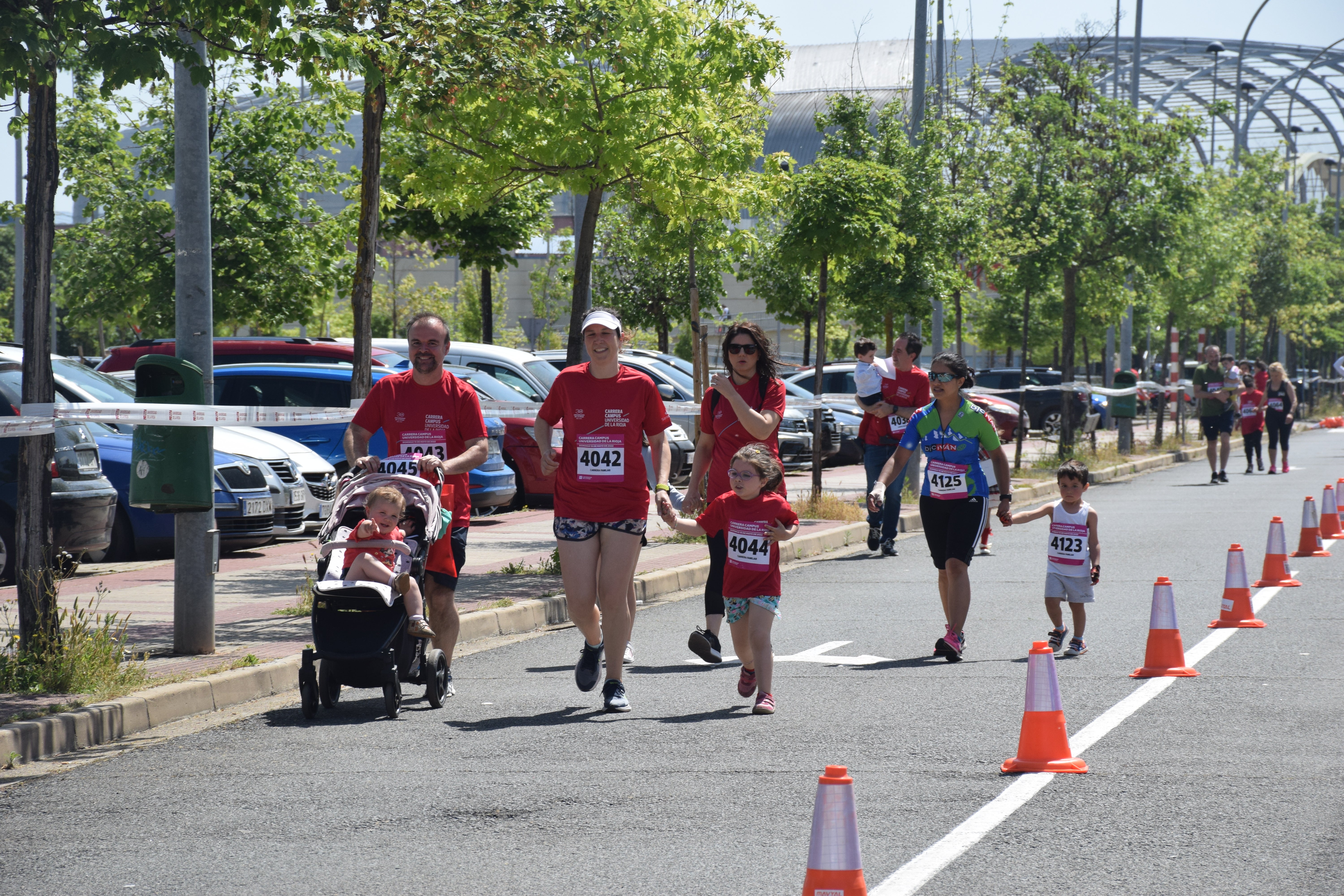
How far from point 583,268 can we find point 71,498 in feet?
14.9

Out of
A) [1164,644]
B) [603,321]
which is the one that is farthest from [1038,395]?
[603,321]

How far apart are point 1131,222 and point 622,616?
20935 millimetres

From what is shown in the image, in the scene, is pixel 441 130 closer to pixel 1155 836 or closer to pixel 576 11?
pixel 576 11

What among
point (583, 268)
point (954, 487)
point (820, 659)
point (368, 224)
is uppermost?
point (368, 224)

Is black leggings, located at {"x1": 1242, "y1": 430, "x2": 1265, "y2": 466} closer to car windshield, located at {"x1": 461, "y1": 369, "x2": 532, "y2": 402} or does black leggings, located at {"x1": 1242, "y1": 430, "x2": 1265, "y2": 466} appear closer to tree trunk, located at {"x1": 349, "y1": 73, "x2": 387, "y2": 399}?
car windshield, located at {"x1": 461, "y1": 369, "x2": 532, "y2": 402}

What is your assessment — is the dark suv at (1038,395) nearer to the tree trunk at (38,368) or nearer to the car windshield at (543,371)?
the car windshield at (543,371)

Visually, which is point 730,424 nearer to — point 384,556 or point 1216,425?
point 384,556

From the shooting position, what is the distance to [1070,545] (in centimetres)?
911

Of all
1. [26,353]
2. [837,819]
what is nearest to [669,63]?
[26,353]

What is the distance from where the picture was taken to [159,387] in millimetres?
8586

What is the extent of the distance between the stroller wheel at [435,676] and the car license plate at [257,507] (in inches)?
225

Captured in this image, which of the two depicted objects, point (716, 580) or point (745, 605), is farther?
point (716, 580)

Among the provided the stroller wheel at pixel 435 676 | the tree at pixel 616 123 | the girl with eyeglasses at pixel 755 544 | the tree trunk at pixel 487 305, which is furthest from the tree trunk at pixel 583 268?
the tree trunk at pixel 487 305

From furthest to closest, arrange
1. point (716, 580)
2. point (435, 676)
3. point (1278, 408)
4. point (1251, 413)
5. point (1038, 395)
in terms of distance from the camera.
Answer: point (1038, 395)
point (1278, 408)
point (1251, 413)
point (716, 580)
point (435, 676)
